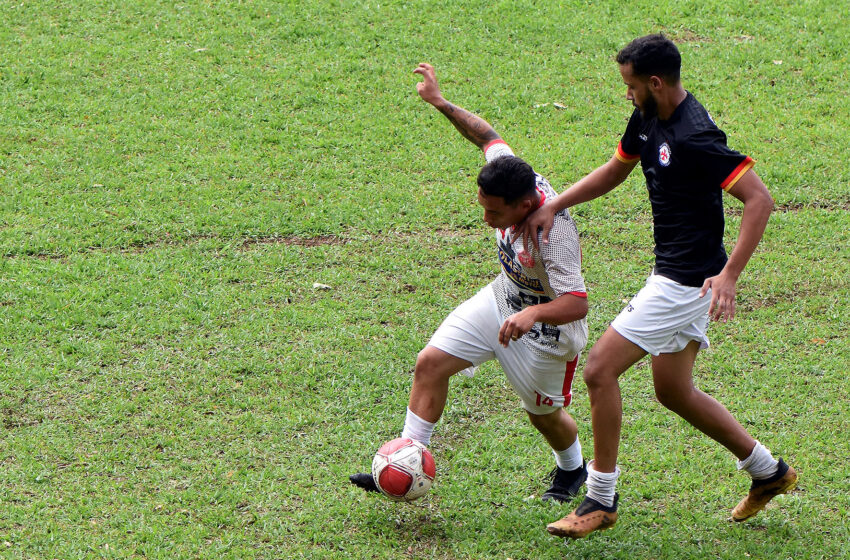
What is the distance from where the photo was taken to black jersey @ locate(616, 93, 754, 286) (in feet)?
15.2

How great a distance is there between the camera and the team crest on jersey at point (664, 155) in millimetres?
4762

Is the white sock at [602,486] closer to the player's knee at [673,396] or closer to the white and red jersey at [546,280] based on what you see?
the player's knee at [673,396]

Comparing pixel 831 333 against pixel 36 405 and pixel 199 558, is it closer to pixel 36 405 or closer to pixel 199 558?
pixel 199 558

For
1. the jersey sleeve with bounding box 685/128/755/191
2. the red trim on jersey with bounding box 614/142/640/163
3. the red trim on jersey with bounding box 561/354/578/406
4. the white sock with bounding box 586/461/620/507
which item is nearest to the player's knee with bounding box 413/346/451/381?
the red trim on jersey with bounding box 561/354/578/406

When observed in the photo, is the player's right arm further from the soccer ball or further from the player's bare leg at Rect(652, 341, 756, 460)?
the soccer ball

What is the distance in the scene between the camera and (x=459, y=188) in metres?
9.04

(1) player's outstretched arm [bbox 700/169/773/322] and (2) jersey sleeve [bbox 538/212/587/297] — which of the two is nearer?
(1) player's outstretched arm [bbox 700/169/773/322]

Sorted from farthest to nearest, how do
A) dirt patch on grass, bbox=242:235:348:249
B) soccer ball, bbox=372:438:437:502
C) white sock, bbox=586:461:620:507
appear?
dirt patch on grass, bbox=242:235:348:249, soccer ball, bbox=372:438:437:502, white sock, bbox=586:461:620:507

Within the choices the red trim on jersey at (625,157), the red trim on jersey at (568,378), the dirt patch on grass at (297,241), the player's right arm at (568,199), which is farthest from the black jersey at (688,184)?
the dirt patch on grass at (297,241)

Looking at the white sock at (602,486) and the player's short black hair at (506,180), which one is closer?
the player's short black hair at (506,180)

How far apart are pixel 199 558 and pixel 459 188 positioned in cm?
489

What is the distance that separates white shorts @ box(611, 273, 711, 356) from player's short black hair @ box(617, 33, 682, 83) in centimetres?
101

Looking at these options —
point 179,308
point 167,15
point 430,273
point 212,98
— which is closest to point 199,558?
point 179,308

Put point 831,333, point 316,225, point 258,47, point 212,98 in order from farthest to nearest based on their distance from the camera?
point 258,47 → point 212,98 → point 316,225 → point 831,333
